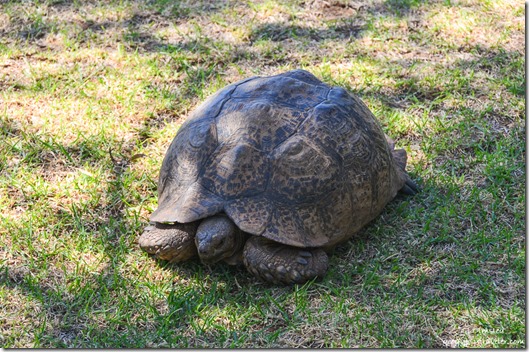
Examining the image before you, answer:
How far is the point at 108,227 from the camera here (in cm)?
420

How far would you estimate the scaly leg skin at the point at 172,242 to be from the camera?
149 inches

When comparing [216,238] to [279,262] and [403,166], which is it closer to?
[279,262]

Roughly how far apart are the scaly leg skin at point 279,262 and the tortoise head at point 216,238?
0.10 metres

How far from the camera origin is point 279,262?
144 inches

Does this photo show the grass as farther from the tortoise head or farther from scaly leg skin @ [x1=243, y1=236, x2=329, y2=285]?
the tortoise head

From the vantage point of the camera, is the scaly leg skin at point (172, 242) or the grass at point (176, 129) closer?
the grass at point (176, 129)

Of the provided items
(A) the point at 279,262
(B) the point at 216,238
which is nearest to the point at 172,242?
(B) the point at 216,238

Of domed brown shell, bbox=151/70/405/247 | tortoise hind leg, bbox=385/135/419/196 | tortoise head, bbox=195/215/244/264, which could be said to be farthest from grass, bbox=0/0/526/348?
domed brown shell, bbox=151/70/405/247

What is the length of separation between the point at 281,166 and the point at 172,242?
72 cm

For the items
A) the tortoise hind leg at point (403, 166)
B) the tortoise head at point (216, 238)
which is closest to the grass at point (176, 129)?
the tortoise hind leg at point (403, 166)

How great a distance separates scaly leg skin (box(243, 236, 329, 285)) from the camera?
12.0 ft

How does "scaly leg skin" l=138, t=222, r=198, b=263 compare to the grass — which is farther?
"scaly leg skin" l=138, t=222, r=198, b=263

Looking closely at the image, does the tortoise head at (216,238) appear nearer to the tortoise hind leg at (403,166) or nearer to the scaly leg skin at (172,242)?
the scaly leg skin at (172,242)

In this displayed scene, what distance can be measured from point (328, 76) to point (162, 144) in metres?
1.53
